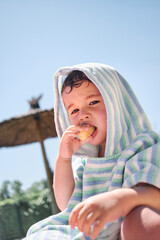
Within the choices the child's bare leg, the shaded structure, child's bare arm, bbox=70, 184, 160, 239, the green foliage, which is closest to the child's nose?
child's bare arm, bbox=70, 184, 160, 239

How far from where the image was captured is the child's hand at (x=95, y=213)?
3.25ft

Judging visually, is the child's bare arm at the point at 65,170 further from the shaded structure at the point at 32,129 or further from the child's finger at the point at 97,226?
the shaded structure at the point at 32,129

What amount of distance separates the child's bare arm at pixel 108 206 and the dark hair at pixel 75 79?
82 cm

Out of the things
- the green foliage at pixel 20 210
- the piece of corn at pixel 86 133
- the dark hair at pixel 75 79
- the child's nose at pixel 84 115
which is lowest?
the green foliage at pixel 20 210

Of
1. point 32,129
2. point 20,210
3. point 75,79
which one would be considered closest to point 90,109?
point 75,79

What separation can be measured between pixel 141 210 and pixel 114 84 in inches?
35.4

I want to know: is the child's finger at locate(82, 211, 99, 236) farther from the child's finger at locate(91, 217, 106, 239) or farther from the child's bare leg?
the child's bare leg

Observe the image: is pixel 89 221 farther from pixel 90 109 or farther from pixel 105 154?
pixel 90 109

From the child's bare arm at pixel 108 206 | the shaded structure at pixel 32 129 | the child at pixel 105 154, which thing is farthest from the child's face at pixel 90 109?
the shaded structure at pixel 32 129

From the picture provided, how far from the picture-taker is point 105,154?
1.65m

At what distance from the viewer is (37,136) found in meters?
6.55

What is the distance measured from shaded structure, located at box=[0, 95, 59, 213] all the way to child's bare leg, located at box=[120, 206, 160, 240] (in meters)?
4.79

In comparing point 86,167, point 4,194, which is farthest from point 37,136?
point 4,194

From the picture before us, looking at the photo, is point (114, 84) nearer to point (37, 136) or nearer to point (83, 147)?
point (83, 147)
